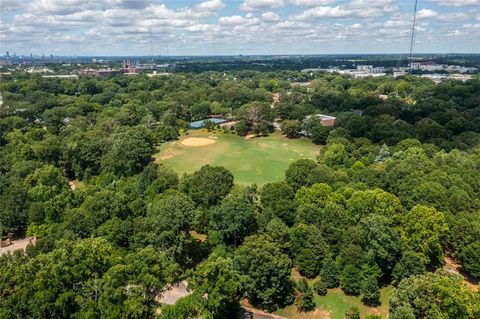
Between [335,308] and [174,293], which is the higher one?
[174,293]

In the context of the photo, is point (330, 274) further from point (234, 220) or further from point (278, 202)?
point (278, 202)

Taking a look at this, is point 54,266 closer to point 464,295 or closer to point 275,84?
point 464,295

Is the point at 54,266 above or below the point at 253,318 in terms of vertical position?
above

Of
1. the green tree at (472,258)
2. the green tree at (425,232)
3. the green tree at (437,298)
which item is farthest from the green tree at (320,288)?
the green tree at (472,258)

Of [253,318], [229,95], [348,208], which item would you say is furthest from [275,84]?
[253,318]

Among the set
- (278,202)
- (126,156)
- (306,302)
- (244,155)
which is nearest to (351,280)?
(306,302)

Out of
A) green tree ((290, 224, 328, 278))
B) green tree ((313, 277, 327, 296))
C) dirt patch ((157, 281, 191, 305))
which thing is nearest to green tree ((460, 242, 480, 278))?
green tree ((290, 224, 328, 278))
